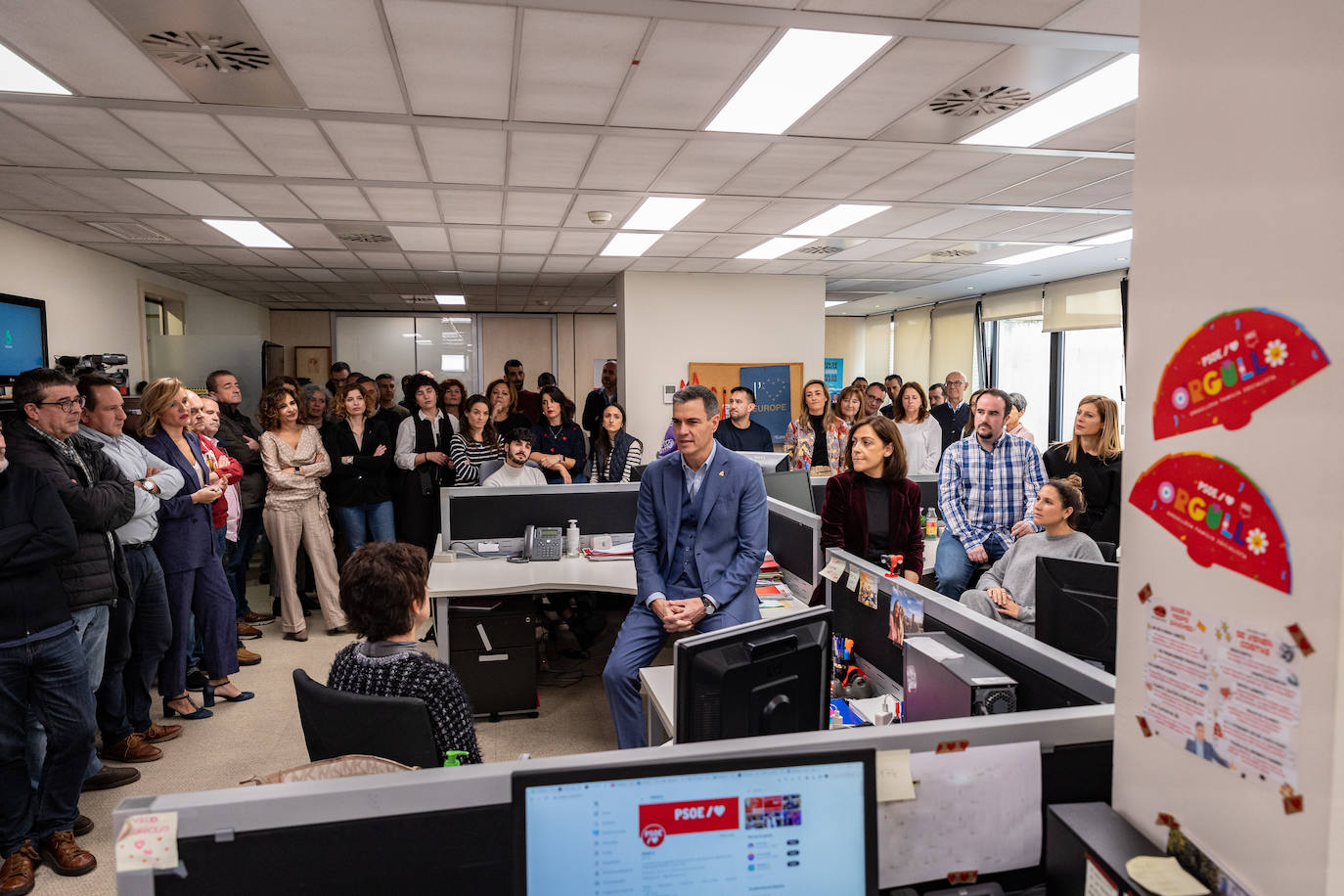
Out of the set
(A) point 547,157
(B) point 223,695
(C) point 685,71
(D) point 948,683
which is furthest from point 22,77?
(D) point 948,683

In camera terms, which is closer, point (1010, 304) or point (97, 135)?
point (97, 135)

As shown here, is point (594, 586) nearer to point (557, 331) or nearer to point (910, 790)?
point (910, 790)

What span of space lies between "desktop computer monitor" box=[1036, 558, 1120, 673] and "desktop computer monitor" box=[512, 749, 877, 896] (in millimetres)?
1053

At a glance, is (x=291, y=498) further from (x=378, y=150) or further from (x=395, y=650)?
(x=395, y=650)

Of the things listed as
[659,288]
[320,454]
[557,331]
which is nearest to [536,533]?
[320,454]

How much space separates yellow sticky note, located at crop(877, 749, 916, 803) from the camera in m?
1.14

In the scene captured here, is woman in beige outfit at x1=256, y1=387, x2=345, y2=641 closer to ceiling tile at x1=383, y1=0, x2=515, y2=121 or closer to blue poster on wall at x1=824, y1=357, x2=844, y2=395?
ceiling tile at x1=383, y1=0, x2=515, y2=121

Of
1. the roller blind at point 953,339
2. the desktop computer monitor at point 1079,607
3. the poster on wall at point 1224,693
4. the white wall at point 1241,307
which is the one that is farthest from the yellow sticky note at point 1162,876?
the roller blind at point 953,339

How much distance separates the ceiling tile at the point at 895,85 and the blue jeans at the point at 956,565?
6.62ft

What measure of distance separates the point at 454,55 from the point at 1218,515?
2.88 m

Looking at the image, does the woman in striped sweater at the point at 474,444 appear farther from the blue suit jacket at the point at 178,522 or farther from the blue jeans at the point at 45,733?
the blue jeans at the point at 45,733

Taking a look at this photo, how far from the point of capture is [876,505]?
3.32 meters

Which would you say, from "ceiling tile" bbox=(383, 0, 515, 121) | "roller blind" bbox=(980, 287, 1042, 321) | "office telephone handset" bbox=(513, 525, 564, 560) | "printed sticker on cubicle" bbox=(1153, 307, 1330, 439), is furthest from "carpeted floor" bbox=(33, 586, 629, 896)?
"roller blind" bbox=(980, 287, 1042, 321)

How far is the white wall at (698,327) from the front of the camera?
27.9ft
